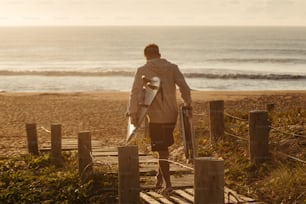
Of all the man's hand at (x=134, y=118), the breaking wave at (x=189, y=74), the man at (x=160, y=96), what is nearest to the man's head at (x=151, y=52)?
the man at (x=160, y=96)

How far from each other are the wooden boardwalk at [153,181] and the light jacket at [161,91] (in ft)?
3.16

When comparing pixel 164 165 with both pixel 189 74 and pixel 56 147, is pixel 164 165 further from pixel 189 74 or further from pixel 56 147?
pixel 189 74

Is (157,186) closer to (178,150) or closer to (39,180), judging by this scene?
(39,180)

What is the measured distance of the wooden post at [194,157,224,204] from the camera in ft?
13.4

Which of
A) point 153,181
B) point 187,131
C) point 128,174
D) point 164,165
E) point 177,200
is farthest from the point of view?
point 153,181

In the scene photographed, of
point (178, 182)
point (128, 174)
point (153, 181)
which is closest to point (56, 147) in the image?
point (153, 181)

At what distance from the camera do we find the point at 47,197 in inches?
283

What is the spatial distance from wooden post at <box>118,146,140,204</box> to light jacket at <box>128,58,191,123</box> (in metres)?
1.08

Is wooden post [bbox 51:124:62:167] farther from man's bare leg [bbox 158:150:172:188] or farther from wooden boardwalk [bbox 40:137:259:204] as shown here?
man's bare leg [bbox 158:150:172:188]

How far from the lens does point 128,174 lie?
5688 mm

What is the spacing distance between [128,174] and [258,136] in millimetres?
2958

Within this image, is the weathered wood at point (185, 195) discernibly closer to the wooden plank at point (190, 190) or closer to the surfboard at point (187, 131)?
the wooden plank at point (190, 190)

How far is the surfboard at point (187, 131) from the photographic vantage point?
22.6ft

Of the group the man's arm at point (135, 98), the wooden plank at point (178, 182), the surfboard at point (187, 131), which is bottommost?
the wooden plank at point (178, 182)
